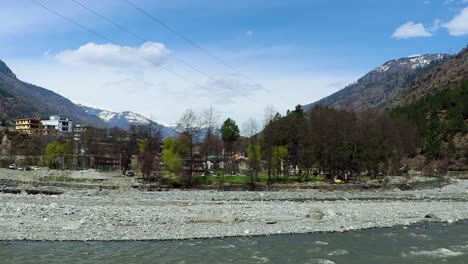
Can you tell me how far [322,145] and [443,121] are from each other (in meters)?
91.2

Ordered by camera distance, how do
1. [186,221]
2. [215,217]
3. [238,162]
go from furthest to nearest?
[238,162]
[215,217]
[186,221]

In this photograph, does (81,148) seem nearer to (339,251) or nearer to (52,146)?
(52,146)

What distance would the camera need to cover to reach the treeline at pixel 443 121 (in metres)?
134

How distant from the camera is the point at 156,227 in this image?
3028 cm

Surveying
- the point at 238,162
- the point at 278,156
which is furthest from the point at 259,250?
the point at 238,162

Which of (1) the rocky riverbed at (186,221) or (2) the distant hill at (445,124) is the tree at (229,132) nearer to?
(2) the distant hill at (445,124)

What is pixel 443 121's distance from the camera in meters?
157

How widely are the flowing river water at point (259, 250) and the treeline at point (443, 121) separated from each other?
112 m

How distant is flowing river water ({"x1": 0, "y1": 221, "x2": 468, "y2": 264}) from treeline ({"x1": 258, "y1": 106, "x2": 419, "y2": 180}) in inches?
1936

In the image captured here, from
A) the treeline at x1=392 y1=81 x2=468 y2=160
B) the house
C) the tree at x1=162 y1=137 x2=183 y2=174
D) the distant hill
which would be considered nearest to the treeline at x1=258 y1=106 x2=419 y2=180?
the house

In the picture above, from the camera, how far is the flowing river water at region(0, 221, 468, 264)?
73.0 ft

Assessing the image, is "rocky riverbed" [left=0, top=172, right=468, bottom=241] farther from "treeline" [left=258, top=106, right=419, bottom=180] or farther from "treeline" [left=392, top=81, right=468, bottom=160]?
"treeline" [left=392, top=81, right=468, bottom=160]

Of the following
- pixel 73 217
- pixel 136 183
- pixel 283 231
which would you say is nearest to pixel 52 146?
pixel 136 183

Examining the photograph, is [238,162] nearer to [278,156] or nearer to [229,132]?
[229,132]
